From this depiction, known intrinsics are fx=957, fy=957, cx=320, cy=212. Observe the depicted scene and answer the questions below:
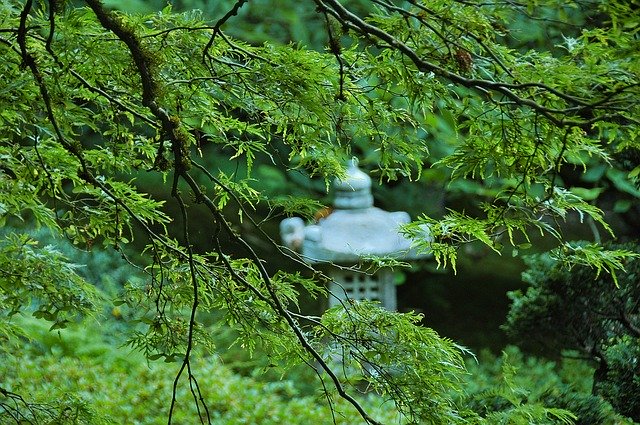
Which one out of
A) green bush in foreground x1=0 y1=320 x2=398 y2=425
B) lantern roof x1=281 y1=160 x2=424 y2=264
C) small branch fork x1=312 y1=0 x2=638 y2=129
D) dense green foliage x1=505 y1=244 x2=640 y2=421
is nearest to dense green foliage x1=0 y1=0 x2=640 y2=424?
small branch fork x1=312 y1=0 x2=638 y2=129

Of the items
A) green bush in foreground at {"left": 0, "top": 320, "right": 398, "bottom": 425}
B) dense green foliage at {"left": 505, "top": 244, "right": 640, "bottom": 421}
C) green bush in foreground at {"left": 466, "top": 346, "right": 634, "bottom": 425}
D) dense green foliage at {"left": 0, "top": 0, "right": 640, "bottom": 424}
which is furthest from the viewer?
green bush in foreground at {"left": 0, "top": 320, "right": 398, "bottom": 425}

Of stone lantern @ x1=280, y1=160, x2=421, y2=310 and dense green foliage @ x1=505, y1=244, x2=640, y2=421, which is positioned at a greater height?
stone lantern @ x1=280, y1=160, x2=421, y2=310

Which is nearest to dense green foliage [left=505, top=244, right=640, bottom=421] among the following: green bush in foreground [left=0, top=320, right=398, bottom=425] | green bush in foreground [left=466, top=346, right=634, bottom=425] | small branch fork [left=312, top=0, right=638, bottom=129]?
green bush in foreground [left=466, top=346, right=634, bottom=425]

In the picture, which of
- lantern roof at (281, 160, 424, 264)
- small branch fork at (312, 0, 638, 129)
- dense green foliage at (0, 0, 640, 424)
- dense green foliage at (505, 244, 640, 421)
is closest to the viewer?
small branch fork at (312, 0, 638, 129)

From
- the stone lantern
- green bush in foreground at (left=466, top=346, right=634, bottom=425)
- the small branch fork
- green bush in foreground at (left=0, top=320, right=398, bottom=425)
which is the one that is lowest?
green bush in foreground at (left=466, top=346, right=634, bottom=425)

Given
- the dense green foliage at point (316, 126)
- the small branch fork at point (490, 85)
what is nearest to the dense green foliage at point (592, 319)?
the dense green foliage at point (316, 126)

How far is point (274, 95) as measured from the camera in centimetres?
196

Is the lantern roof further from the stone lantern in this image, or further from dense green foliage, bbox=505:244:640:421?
dense green foliage, bbox=505:244:640:421

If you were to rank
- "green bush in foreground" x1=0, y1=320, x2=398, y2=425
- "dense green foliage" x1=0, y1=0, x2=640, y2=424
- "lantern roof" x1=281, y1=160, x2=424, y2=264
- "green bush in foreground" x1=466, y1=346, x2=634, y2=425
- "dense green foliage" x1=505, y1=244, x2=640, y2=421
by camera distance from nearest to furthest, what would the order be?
"dense green foliage" x1=0, y1=0, x2=640, y2=424 → "green bush in foreground" x1=466, y1=346, x2=634, y2=425 → "dense green foliage" x1=505, y1=244, x2=640, y2=421 → "green bush in foreground" x1=0, y1=320, x2=398, y2=425 → "lantern roof" x1=281, y1=160, x2=424, y2=264

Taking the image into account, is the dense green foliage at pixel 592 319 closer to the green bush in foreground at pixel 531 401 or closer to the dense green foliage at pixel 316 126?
the green bush in foreground at pixel 531 401

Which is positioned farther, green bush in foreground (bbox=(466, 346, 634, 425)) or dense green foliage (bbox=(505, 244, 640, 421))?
dense green foliage (bbox=(505, 244, 640, 421))

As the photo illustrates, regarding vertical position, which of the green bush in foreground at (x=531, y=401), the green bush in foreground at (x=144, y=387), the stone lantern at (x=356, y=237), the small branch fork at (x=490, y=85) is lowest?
the green bush in foreground at (x=531, y=401)

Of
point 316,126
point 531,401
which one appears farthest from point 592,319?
point 316,126

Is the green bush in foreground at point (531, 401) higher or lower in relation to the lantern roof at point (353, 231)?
lower
